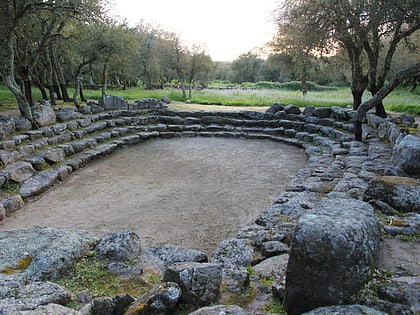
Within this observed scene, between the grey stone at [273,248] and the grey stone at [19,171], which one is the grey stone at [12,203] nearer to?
the grey stone at [19,171]

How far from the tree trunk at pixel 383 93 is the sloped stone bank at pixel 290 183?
579 millimetres

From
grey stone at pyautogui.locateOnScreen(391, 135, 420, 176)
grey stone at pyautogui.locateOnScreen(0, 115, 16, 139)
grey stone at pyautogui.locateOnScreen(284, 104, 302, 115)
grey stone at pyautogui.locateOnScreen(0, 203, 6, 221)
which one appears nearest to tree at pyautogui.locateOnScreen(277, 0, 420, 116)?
grey stone at pyautogui.locateOnScreen(284, 104, 302, 115)

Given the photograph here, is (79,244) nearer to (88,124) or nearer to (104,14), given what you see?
(88,124)

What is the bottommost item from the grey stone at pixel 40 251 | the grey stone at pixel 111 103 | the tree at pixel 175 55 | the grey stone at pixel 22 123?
the grey stone at pixel 40 251

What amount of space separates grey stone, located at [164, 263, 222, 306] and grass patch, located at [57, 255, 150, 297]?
22.1 inches

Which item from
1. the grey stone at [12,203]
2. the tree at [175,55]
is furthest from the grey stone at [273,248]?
the tree at [175,55]

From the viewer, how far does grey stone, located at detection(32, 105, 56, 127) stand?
11.5 meters

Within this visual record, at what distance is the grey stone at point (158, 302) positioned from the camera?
10.1 feet

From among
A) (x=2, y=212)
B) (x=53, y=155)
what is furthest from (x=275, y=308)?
(x=53, y=155)

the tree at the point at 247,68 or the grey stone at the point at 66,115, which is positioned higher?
the tree at the point at 247,68

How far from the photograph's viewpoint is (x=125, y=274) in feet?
13.7

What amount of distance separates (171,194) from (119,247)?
3.40 metres

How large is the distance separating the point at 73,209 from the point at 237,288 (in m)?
4.67

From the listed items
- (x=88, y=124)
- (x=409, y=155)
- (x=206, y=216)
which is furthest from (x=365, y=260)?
(x=88, y=124)
